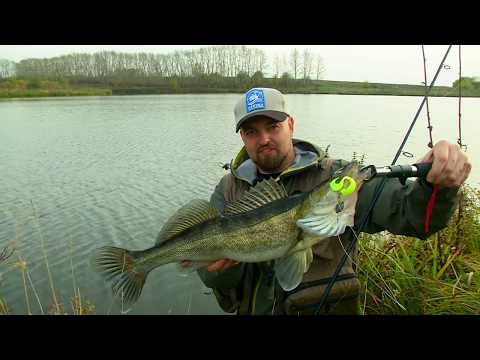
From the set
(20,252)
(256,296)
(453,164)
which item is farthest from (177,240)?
(20,252)

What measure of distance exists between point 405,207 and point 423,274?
2546 mm

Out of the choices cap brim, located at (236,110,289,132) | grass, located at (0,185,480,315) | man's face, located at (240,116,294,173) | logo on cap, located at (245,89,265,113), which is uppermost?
logo on cap, located at (245,89,265,113)

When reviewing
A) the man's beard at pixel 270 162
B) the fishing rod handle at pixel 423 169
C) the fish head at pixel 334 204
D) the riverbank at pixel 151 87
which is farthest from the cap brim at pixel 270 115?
the riverbank at pixel 151 87

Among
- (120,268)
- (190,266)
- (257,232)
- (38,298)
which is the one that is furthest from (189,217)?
(38,298)

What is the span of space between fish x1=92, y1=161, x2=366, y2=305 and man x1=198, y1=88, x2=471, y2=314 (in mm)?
272

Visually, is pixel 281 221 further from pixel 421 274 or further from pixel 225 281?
pixel 421 274

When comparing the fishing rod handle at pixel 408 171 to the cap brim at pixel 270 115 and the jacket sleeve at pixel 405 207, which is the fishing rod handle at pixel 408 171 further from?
the cap brim at pixel 270 115

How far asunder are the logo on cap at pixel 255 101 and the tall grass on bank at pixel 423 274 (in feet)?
8.55

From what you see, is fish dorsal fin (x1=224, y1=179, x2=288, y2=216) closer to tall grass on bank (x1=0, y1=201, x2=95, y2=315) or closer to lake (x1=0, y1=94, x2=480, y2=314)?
lake (x1=0, y1=94, x2=480, y2=314)

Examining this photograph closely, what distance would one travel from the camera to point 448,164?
2.27 meters

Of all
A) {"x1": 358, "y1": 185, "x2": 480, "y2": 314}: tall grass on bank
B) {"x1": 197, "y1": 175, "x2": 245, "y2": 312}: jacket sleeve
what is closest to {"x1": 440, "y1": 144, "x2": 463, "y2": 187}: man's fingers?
{"x1": 197, "y1": 175, "x2": 245, "y2": 312}: jacket sleeve

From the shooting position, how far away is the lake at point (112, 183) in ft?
23.0

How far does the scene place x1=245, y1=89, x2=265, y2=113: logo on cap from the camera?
3.52 meters

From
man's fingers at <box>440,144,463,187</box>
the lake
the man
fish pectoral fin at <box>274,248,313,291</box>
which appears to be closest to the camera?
man's fingers at <box>440,144,463,187</box>
